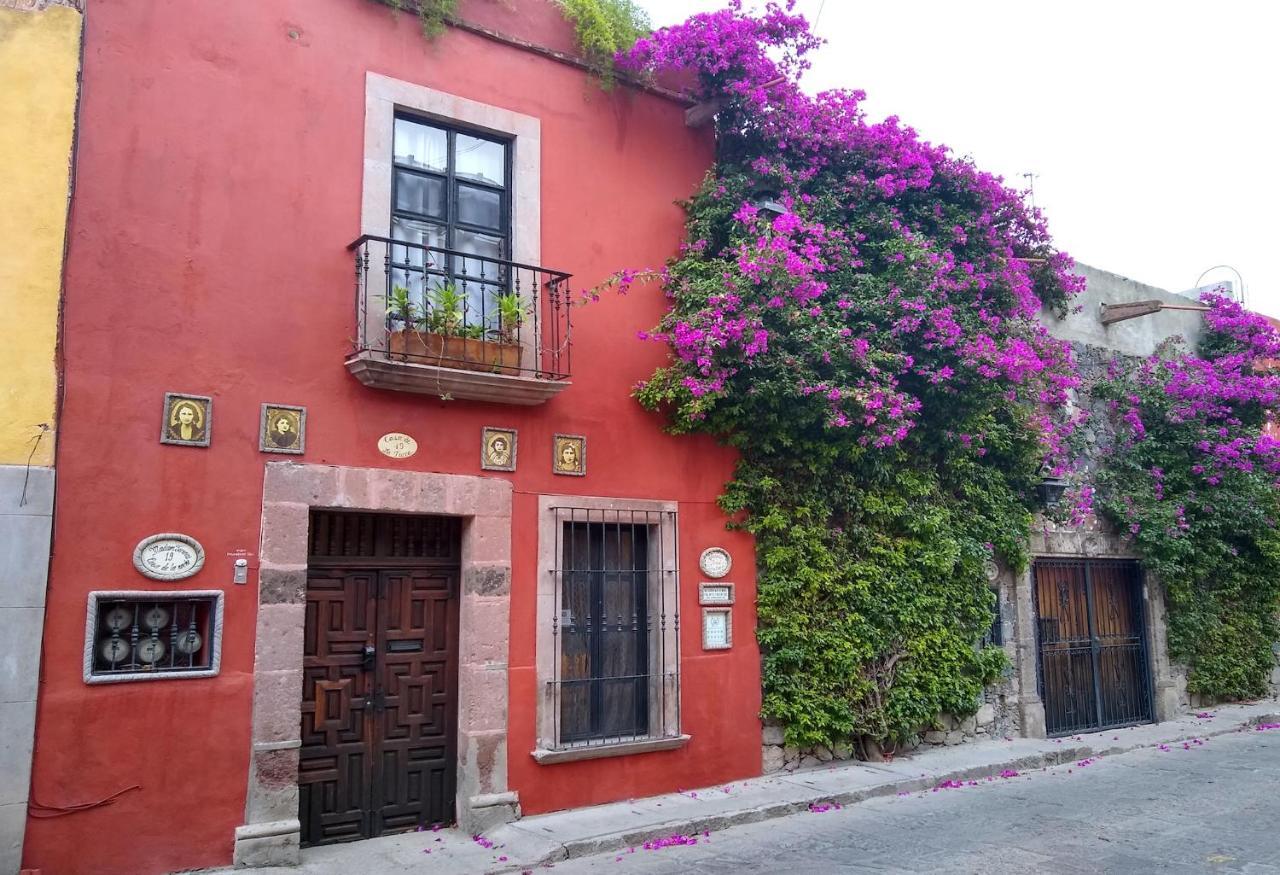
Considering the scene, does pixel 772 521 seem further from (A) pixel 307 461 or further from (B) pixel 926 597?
(A) pixel 307 461

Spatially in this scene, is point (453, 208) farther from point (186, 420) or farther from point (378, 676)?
point (378, 676)

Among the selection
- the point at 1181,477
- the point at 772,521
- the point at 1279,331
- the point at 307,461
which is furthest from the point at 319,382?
the point at 1279,331

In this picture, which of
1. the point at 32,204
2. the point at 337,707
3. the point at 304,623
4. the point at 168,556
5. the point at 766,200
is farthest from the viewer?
the point at 766,200

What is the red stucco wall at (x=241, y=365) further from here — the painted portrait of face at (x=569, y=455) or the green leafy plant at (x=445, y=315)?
the green leafy plant at (x=445, y=315)

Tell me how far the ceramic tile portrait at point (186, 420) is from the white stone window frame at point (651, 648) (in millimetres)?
2368

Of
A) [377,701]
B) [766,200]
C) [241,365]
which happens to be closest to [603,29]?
[766,200]

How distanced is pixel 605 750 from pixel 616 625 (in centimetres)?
95

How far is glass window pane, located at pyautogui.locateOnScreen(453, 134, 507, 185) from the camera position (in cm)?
761

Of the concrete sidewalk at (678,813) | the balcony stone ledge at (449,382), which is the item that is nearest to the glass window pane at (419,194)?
the balcony stone ledge at (449,382)

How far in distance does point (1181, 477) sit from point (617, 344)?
24.9ft

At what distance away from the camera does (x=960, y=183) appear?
9906 millimetres

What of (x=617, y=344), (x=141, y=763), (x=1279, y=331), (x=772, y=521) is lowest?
(x=141, y=763)

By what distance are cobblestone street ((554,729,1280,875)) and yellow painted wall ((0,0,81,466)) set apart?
13.4 feet

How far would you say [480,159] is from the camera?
7.70m
